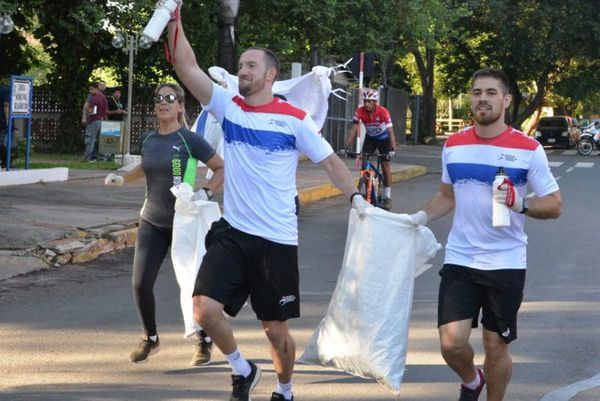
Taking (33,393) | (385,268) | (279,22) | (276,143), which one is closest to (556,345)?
(385,268)

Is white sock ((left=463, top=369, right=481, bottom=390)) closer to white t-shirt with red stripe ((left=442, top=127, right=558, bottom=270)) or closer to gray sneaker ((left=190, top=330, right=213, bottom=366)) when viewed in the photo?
white t-shirt with red stripe ((left=442, top=127, right=558, bottom=270))

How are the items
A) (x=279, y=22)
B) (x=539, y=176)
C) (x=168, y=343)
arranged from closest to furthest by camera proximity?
(x=539, y=176)
(x=168, y=343)
(x=279, y=22)

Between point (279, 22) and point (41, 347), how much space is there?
74.4 feet

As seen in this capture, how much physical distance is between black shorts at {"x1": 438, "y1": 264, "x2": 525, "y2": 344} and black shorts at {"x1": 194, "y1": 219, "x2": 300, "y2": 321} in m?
0.84

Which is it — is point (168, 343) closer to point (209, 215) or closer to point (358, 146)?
point (209, 215)

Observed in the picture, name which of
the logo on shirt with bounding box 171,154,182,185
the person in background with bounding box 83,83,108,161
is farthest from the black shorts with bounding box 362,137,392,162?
the logo on shirt with bounding box 171,154,182,185

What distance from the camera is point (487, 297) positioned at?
588 cm

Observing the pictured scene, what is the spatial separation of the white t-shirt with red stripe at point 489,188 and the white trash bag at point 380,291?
0.40 metres

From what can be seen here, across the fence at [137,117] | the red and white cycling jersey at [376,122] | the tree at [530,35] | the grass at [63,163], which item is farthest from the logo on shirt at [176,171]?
the tree at [530,35]

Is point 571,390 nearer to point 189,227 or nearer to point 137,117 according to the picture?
point 189,227

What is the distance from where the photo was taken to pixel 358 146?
19406mm

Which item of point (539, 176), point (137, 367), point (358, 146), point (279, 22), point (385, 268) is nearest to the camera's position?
point (539, 176)

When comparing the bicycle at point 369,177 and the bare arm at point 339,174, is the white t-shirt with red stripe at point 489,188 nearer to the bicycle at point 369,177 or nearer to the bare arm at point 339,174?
the bare arm at point 339,174

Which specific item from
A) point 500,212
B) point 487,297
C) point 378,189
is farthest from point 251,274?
point 378,189
